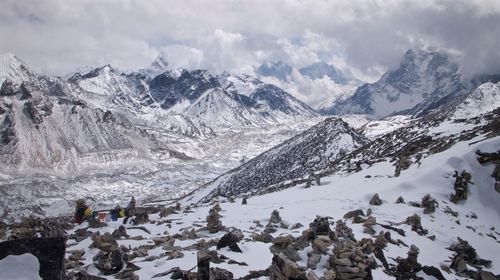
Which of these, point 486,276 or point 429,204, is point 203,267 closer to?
point 486,276

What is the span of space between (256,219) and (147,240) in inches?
349

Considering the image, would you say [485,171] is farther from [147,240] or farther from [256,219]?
[147,240]

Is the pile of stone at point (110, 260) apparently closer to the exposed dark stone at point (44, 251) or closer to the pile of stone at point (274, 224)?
the exposed dark stone at point (44, 251)

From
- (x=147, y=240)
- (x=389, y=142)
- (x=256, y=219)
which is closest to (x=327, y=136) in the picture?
(x=389, y=142)

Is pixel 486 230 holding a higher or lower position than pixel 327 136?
lower

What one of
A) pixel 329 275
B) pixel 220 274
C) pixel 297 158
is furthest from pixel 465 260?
pixel 297 158

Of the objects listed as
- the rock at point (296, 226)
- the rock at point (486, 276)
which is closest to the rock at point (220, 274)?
the rock at point (296, 226)

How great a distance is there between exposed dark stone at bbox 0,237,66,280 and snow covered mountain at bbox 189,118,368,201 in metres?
90.7

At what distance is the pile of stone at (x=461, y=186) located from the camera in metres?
35.5

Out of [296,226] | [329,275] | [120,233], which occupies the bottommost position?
[329,275]

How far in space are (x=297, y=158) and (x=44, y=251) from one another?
359ft

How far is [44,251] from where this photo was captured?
15.3 metres

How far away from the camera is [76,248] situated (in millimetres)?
22312

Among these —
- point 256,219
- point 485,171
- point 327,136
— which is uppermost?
point 327,136
